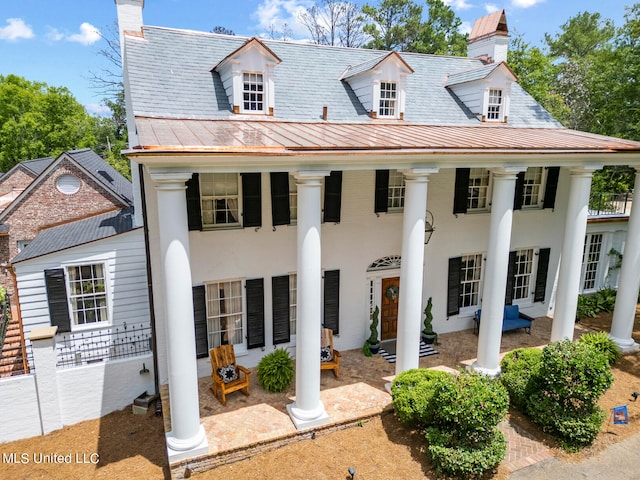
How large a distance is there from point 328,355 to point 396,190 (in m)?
5.18

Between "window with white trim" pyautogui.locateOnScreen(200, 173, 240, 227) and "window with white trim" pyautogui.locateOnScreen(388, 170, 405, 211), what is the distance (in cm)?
453

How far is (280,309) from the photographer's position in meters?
11.9

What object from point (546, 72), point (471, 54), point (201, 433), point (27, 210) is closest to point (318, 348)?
point (201, 433)

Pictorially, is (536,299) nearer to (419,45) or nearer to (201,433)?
(201,433)

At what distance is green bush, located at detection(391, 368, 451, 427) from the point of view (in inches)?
361

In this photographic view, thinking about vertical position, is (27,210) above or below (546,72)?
below

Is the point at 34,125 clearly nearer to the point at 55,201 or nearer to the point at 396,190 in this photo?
the point at 55,201

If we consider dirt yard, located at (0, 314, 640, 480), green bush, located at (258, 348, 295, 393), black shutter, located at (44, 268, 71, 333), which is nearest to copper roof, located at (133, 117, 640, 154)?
black shutter, located at (44, 268, 71, 333)

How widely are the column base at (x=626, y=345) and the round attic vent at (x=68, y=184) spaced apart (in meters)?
21.7

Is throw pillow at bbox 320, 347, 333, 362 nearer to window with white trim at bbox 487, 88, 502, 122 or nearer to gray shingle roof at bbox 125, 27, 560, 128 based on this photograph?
gray shingle roof at bbox 125, 27, 560, 128

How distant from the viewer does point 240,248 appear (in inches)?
438

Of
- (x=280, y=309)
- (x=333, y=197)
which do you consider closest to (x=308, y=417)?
(x=280, y=309)

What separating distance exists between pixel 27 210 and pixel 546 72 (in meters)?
31.9

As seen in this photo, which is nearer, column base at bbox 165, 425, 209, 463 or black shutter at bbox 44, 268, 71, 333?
column base at bbox 165, 425, 209, 463
